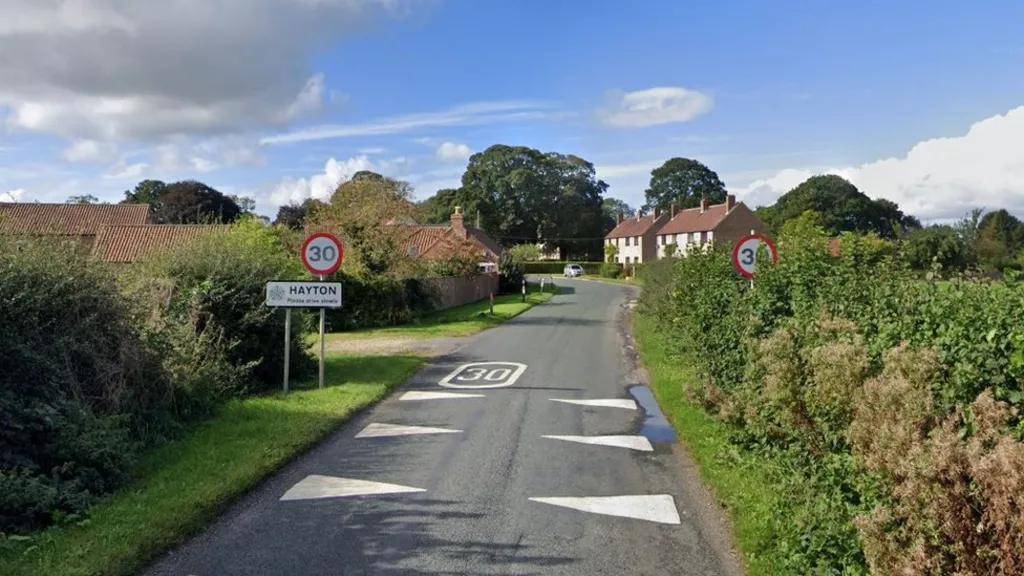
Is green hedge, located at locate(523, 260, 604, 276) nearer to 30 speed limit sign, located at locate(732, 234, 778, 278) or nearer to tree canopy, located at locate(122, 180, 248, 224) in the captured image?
tree canopy, located at locate(122, 180, 248, 224)

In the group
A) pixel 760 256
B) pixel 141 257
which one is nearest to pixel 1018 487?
pixel 760 256

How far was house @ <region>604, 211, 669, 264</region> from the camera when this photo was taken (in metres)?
102

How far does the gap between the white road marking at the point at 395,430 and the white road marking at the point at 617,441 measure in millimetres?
1433

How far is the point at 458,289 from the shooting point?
4006 cm

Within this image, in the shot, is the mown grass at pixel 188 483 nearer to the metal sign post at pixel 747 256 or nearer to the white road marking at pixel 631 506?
the white road marking at pixel 631 506

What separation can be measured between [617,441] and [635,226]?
327 feet

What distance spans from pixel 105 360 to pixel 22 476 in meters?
2.65

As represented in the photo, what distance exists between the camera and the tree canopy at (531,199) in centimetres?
10019

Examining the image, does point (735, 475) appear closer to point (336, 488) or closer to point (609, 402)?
point (336, 488)

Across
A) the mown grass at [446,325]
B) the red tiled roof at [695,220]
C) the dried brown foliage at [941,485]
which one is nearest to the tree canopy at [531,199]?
the red tiled roof at [695,220]

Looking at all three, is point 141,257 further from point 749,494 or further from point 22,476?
point 749,494

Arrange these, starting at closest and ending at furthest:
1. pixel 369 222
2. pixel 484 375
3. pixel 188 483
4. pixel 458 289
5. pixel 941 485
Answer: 1. pixel 941 485
2. pixel 188 483
3. pixel 484 375
4. pixel 369 222
5. pixel 458 289

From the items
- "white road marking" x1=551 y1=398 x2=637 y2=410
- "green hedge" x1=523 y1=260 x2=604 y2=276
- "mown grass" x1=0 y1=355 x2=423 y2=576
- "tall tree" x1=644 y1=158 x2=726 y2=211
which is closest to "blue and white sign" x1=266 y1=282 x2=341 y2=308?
"mown grass" x1=0 y1=355 x2=423 y2=576

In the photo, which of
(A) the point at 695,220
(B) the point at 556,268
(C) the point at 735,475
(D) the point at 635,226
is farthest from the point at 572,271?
(C) the point at 735,475
